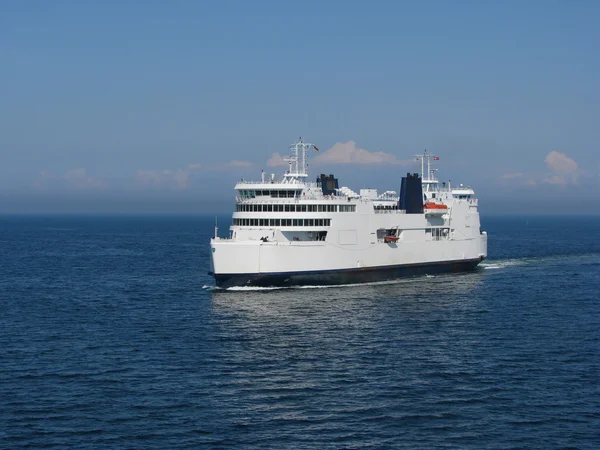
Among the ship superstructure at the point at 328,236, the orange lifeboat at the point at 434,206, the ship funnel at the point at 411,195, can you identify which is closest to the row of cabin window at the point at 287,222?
the ship superstructure at the point at 328,236

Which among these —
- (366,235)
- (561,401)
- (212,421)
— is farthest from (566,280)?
(212,421)

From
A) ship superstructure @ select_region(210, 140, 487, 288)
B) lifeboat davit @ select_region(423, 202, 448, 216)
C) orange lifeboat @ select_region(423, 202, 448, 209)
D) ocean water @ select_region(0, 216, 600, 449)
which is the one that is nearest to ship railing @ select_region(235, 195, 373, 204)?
ship superstructure @ select_region(210, 140, 487, 288)

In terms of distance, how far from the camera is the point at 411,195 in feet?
240

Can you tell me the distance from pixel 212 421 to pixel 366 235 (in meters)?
38.9

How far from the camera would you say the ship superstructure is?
5897cm

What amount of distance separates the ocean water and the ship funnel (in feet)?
37.8

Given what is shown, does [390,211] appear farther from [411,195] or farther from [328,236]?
[328,236]

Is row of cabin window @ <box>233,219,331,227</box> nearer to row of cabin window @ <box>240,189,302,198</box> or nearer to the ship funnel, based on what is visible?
row of cabin window @ <box>240,189,302,198</box>

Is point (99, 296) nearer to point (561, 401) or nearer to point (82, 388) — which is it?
point (82, 388)

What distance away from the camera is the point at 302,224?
6219cm

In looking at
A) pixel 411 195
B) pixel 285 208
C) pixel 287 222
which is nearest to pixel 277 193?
pixel 285 208

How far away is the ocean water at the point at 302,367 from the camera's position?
27484mm

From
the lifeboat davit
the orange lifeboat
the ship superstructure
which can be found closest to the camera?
the ship superstructure

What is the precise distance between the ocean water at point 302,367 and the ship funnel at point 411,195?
11.5 metres
